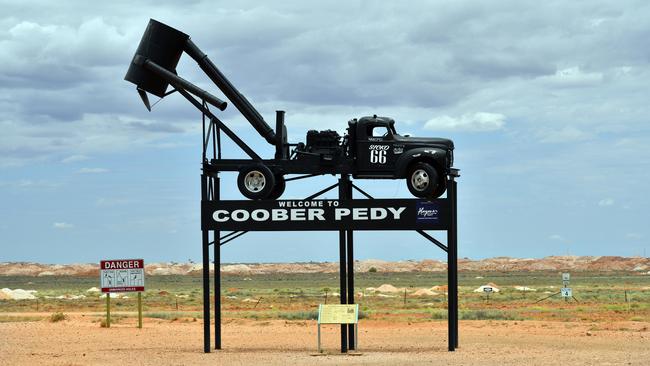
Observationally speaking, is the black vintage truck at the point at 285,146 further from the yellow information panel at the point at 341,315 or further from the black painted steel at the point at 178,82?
the yellow information panel at the point at 341,315

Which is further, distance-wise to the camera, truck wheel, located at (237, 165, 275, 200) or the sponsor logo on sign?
truck wheel, located at (237, 165, 275, 200)

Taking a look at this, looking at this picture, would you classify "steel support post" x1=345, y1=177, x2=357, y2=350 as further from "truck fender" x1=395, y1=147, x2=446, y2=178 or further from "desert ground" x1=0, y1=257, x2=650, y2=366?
"truck fender" x1=395, y1=147, x2=446, y2=178

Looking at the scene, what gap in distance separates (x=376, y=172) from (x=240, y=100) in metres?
3.80

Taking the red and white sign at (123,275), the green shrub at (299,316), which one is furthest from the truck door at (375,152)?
the green shrub at (299,316)

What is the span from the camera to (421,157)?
79.8 ft

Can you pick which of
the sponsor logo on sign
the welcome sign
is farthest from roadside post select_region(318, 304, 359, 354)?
the sponsor logo on sign

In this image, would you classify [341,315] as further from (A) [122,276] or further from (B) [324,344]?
(A) [122,276]

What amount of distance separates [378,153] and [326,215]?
6.60ft

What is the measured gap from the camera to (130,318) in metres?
45.2

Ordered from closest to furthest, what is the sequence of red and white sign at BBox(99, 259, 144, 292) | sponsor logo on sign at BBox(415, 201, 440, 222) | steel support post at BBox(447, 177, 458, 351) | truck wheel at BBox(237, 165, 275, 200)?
steel support post at BBox(447, 177, 458, 351) → sponsor logo on sign at BBox(415, 201, 440, 222) → truck wheel at BBox(237, 165, 275, 200) → red and white sign at BBox(99, 259, 144, 292)

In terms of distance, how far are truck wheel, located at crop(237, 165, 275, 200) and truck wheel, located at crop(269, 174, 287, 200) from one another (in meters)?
0.25

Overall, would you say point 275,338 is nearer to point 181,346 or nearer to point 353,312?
point 181,346

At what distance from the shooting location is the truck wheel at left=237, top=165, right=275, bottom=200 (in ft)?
82.9

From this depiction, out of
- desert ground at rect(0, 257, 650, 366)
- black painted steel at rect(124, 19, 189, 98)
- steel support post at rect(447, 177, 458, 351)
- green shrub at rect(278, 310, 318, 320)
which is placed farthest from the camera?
green shrub at rect(278, 310, 318, 320)
